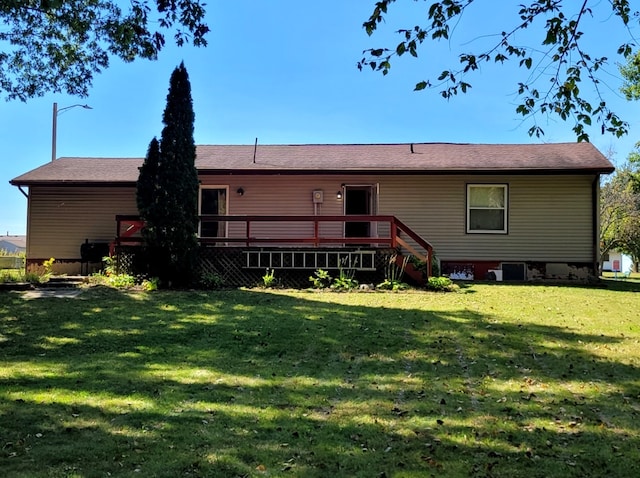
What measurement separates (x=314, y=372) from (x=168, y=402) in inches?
55.6

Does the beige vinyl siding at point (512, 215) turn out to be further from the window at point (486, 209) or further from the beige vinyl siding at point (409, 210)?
the window at point (486, 209)

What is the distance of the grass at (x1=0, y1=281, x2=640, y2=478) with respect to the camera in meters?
2.92

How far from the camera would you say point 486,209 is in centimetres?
1370

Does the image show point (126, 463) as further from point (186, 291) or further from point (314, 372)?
point (186, 291)

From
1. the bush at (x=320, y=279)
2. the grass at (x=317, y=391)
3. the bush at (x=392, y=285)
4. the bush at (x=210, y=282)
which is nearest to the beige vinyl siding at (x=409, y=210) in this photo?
the bush at (x=320, y=279)

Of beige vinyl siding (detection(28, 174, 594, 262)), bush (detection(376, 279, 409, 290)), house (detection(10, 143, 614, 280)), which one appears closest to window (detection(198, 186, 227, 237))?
house (detection(10, 143, 614, 280))

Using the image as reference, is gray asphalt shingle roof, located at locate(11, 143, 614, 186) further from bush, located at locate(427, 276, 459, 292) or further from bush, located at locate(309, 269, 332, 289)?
bush, located at locate(427, 276, 459, 292)

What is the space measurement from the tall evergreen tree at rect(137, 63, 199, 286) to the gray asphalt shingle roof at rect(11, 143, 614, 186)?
3.57m

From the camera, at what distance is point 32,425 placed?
3381 mm

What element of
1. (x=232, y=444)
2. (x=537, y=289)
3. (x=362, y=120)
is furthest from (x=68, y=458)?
(x=362, y=120)

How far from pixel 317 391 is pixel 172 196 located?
22.3 ft

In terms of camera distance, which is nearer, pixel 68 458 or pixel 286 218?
pixel 68 458

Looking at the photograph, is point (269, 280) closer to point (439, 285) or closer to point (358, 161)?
point (439, 285)

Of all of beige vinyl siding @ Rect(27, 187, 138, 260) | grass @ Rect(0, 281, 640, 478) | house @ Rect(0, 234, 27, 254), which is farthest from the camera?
house @ Rect(0, 234, 27, 254)
